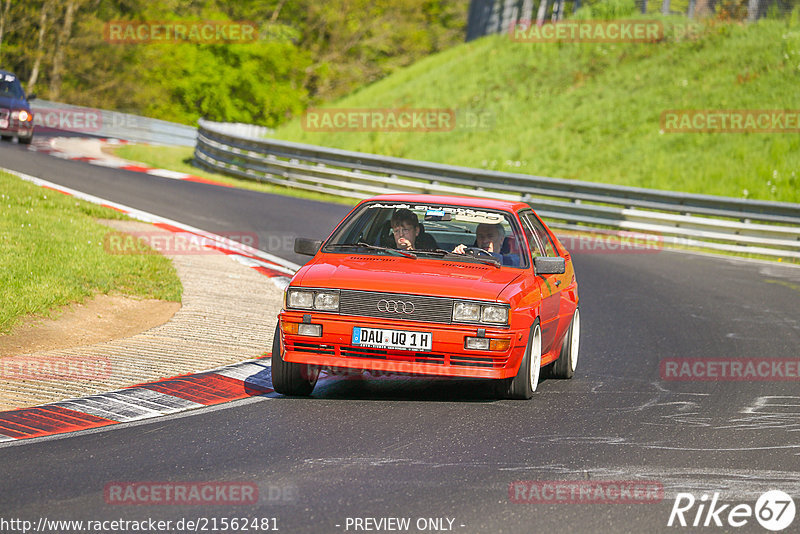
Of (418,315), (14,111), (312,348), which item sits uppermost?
(14,111)

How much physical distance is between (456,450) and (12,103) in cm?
2342

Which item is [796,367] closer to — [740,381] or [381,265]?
[740,381]

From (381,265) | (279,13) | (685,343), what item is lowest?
(685,343)

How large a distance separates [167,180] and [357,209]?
15.0 metres

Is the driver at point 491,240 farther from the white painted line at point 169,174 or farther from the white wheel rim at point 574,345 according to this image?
the white painted line at point 169,174

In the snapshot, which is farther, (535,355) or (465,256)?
(465,256)

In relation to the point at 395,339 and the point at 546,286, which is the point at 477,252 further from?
the point at 395,339

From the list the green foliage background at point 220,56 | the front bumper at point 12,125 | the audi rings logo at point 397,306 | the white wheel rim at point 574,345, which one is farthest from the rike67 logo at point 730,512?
the green foliage background at point 220,56

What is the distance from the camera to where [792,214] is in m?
19.8

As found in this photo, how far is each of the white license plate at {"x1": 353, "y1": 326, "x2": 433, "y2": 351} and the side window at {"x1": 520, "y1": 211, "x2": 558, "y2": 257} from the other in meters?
1.85

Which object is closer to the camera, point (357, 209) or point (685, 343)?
point (357, 209)

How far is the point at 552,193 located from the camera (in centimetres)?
2227

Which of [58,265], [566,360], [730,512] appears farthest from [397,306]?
[58,265]

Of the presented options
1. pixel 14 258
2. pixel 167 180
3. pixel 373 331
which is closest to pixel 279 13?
pixel 167 180
